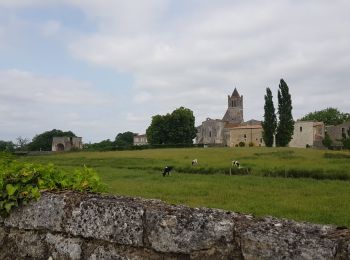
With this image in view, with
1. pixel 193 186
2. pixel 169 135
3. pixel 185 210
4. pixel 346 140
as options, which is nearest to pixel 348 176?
pixel 193 186

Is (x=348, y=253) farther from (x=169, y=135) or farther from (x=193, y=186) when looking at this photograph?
(x=169, y=135)

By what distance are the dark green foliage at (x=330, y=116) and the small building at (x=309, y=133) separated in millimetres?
19114

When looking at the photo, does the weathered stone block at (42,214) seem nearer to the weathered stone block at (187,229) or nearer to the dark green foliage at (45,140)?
the weathered stone block at (187,229)

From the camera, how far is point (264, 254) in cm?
299

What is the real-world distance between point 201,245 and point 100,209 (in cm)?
96

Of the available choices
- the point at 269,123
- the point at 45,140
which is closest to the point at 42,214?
the point at 269,123

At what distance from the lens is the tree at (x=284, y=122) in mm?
85188

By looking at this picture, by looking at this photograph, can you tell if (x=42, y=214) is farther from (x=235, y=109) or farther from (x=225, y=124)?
(x=235, y=109)

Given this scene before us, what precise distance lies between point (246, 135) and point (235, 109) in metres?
33.3

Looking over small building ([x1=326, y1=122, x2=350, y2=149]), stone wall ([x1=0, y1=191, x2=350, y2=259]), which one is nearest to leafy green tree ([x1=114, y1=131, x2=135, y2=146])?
small building ([x1=326, y1=122, x2=350, y2=149])

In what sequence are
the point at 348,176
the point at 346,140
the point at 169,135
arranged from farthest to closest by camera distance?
the point at 169,135, the point at 346,140, the point at 348,176

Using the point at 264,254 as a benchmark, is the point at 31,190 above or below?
above

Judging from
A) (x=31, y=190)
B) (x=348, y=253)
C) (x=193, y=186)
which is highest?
(x=31, y=190)

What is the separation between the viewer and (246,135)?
128 meters
